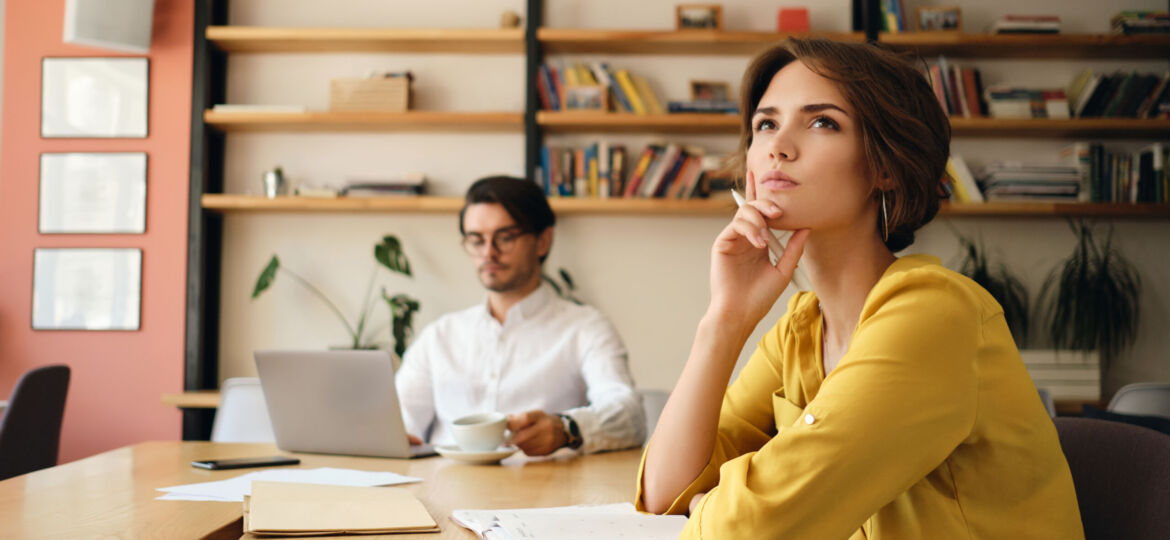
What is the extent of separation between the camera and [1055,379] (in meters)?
3.47

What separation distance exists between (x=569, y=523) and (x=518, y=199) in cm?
146

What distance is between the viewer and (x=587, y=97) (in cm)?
358

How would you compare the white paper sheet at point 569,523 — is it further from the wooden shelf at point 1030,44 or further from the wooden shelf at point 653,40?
the wooden shelf at point 1030,44

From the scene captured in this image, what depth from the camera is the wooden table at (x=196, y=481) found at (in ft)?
3.52

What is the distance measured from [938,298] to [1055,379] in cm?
308

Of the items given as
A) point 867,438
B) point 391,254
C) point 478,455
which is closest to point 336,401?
point 478,455

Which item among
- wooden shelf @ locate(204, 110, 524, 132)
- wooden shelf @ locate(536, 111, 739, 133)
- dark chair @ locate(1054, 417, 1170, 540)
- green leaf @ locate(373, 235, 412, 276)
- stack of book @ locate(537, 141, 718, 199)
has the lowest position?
dark chair @ locate(1054, 417, 1170, 540)

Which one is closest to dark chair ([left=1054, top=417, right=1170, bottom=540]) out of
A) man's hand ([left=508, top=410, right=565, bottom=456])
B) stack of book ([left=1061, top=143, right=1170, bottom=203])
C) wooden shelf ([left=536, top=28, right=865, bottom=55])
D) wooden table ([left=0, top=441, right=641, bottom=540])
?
wooden table ([left=0, top=441, right=641, bottom=540])

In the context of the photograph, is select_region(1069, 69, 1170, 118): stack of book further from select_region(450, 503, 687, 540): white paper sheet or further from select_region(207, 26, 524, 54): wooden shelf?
select_region(450, 503, 687, 540): white paper sheet

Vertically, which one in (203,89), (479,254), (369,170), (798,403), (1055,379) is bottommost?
(1055,379)

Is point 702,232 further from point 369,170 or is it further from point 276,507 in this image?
point 276,507

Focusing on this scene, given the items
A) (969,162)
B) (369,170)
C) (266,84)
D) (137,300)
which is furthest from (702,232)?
(137,300)

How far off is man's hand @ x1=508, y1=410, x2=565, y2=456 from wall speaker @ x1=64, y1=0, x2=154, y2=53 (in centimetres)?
287

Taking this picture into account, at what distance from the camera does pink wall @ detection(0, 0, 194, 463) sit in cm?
367
